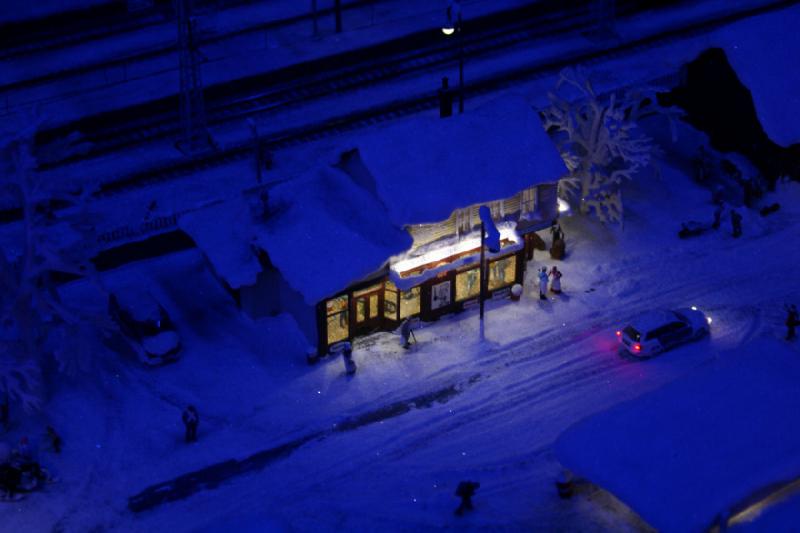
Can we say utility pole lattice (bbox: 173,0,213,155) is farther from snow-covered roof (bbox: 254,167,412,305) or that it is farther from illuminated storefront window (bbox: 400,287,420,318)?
illuminated storefront window (bbox: 400,287,420,318)

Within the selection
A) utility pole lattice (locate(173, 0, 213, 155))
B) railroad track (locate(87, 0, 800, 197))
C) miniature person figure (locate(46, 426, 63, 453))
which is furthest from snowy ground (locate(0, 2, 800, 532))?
utility pole lattice (locate(173, 0, 213, 155))

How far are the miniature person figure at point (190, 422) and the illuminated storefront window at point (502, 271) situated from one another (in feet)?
41.2

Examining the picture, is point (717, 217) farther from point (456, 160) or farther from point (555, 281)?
point (456, 160)

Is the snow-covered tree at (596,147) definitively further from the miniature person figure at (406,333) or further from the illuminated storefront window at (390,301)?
the miniature person figure at (406,333)

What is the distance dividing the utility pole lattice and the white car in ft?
67.8

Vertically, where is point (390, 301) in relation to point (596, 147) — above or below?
below

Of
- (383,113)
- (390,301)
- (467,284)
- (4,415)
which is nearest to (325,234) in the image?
(390,301)

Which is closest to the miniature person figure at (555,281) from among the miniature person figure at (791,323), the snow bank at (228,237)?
the miniature person figure at (791,323)

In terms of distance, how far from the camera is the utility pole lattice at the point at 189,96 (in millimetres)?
59281

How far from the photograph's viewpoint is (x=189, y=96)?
60625mm

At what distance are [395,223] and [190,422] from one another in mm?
9885

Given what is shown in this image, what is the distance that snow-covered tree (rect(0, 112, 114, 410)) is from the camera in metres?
46.5

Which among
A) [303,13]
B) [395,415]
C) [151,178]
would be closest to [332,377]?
[395,415]

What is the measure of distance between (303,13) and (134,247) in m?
21.8
